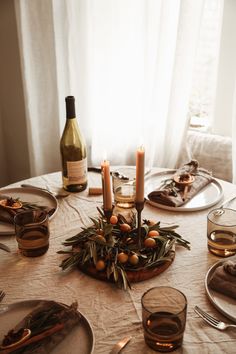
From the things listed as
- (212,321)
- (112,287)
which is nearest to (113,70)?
(112,287)

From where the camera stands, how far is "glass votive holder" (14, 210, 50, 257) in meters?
1.06

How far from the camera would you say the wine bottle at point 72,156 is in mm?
1380

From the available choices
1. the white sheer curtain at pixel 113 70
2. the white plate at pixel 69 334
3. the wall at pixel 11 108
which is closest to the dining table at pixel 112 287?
the white plate at pixel 69 334

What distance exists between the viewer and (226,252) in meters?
1.05

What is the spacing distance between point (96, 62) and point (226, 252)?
4.36 ft

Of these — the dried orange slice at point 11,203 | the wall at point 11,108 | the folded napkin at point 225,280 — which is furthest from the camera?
the wall at point 11,108

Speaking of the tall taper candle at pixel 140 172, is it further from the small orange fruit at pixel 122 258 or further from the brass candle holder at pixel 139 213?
the small orange fruit at pixel 122 258

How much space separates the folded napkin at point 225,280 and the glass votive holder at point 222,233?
0.36 feet

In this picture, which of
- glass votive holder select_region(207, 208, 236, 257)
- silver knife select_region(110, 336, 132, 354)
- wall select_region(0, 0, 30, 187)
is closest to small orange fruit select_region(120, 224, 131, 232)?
glass votive holder select_region(207, 208, 236, 257)

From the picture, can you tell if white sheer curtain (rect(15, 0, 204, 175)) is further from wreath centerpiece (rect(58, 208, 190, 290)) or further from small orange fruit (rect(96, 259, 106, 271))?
small orange fruit (rect(96, 259, 106, 271))

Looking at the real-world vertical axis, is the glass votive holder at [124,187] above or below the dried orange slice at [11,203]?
above

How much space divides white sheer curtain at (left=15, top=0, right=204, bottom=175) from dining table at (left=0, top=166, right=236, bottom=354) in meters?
0.89

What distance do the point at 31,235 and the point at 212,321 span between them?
518 mm

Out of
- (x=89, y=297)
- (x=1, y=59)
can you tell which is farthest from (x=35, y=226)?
(x=1, y=59)
